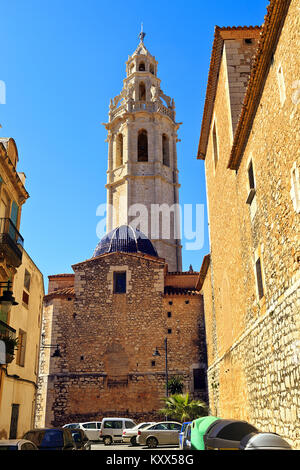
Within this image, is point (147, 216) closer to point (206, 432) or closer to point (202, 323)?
point (202, 323)

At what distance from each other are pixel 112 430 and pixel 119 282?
954cm

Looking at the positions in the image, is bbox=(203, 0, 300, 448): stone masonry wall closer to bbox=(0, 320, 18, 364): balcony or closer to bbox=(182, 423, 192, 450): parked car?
bbox=(182, 423, 192, 450): parked car

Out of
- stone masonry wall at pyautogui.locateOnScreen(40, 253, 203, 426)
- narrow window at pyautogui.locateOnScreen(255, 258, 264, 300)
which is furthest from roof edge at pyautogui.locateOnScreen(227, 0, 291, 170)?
stone masonry wall at pyautogui.locateOnScreen(40, 253, 203, 426)

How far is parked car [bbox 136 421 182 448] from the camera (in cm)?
1698

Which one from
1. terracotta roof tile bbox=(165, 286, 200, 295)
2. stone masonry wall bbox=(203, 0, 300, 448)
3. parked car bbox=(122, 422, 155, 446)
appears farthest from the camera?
terracotta roof tile bbox=(165, 286, 200, 295)

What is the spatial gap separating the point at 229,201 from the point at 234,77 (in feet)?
11.9

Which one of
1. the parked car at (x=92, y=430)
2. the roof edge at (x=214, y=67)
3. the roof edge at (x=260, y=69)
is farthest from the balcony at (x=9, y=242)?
the parked car at (x=92, y=430)

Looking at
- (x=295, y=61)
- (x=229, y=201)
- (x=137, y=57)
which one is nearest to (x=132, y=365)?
(x=229, y=201)

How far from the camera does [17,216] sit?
52.2ft

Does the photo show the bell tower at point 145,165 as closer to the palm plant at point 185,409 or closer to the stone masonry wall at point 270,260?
the palm plant at point 185,409

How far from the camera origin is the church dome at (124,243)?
30.2 meters

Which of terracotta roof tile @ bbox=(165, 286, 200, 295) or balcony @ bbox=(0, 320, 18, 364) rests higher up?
terracotta roof tile @ bbox=(165, 286, 200, 295)

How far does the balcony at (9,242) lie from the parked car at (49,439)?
17.5 feet

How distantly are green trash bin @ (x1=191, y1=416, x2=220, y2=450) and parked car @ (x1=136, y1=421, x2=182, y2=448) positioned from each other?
7550 millimetres
